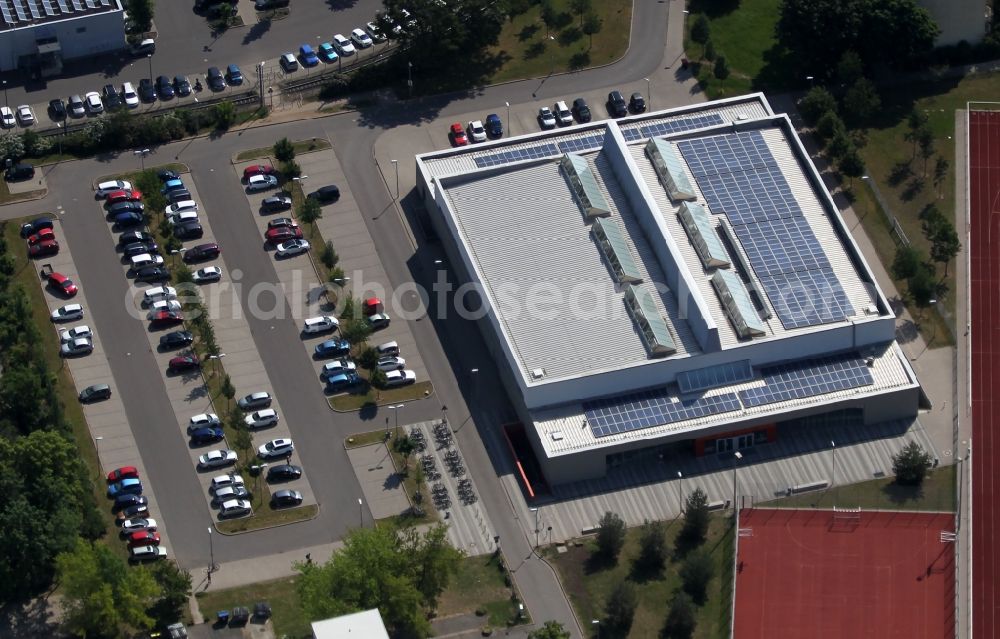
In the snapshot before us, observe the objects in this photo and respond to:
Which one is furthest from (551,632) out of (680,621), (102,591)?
(102,591)

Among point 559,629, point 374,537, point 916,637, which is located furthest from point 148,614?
point 916,637

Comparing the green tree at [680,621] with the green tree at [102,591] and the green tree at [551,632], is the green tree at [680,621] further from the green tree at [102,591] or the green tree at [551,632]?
the green tree at [102,591]

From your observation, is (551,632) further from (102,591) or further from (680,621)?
(102,591)

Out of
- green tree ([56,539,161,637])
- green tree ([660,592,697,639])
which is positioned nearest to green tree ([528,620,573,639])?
green tree ([660,592,697,639])

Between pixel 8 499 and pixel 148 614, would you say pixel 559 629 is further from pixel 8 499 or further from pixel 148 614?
pixel 8 499

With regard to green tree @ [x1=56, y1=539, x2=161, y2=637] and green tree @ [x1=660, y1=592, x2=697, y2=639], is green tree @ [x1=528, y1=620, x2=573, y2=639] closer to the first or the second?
green tree @ [x1=660, y1=592, x2=697, y2=639]
